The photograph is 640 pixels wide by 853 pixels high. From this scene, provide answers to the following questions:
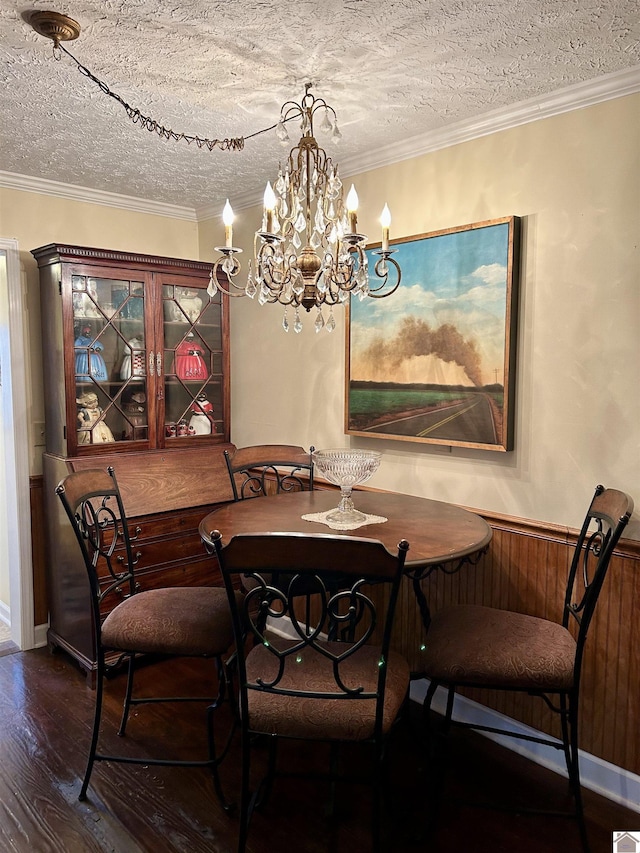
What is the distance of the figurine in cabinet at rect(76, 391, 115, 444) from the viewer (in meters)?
3.10

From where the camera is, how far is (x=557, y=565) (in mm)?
2271

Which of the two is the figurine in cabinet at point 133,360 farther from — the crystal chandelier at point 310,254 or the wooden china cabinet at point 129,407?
the crystal chandelier at point 310,254

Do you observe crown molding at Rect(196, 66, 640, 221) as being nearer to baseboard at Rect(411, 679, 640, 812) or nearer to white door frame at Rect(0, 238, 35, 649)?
white door frame at Rect(0, 238, 35, 649)

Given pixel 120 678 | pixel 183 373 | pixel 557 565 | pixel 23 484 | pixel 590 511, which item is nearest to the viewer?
pixel 590 511

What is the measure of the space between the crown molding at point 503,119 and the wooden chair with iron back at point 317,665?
1715 millimetres

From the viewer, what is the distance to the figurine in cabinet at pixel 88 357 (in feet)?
10.1

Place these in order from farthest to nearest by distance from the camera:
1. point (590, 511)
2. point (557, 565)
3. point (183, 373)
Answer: point (183, 373) → point (557, 565) → point (590, 511)

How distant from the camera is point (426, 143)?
2.59 metres

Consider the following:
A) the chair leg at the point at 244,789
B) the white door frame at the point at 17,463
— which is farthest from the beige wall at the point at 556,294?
the white door frame at the point at 17,463

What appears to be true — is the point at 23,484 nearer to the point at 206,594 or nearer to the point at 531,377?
the point at 206,594

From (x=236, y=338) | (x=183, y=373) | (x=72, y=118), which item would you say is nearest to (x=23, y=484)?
(x=183, y=373)

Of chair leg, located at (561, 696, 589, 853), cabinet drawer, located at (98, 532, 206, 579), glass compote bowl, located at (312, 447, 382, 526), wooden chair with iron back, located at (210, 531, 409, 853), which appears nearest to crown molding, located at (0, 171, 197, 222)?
cabinet drawer, located at (98, 532, 206, 579)

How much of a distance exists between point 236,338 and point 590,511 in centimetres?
233

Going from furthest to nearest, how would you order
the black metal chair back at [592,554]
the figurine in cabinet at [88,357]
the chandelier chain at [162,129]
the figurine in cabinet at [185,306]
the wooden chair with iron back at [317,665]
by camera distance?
the figurine in cabinet at [185,306] → the figurine in cabinet at [88,357] → the chandelier chain at [162,129] → the black metal chair back at [592,554] → the wooden chair with iron back at [317,665]
